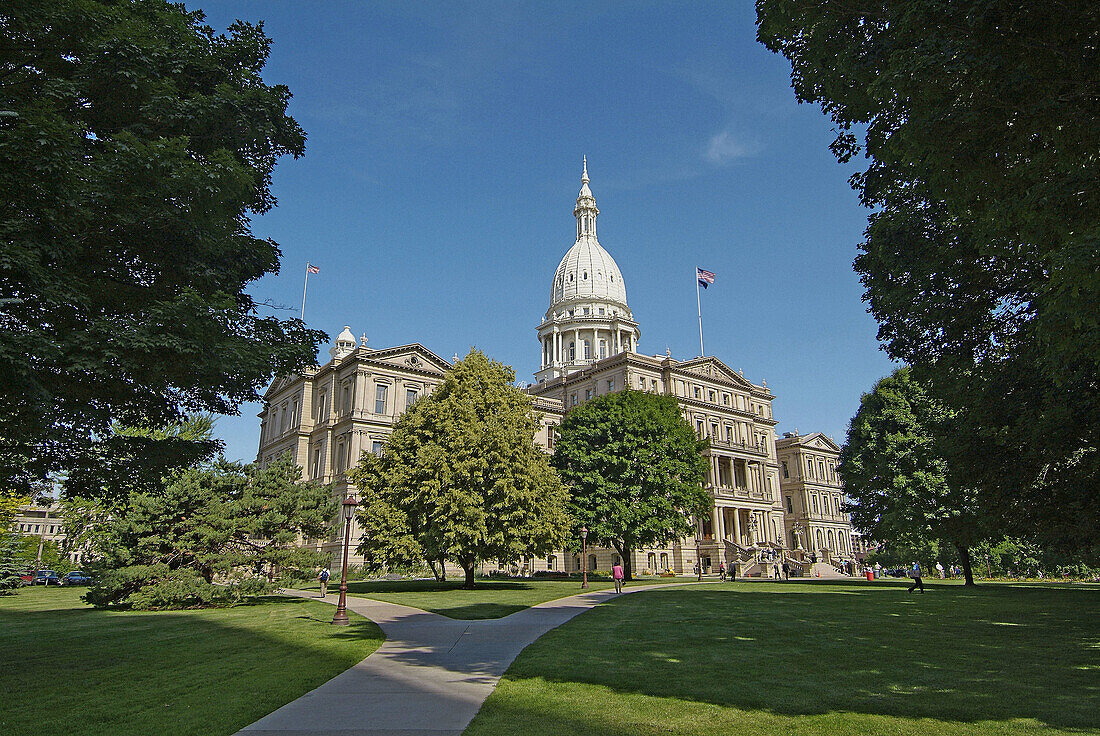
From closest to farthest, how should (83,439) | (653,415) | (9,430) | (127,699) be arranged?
(127,699) < (9,430) < (83,439) < (653,415)

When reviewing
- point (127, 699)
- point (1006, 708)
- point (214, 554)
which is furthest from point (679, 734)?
point (214, 554)

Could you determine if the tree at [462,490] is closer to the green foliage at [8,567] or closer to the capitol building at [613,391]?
the capitol building at [613,391]

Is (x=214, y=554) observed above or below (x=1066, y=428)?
below

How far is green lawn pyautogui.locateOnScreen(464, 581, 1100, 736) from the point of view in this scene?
25.3 feet

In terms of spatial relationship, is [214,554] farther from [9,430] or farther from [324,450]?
[324,450]

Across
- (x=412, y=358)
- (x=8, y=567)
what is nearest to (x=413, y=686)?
(x=8, y=567)

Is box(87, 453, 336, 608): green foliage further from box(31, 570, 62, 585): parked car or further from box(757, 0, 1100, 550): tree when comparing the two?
box(31, 570, 62, 585): parked car

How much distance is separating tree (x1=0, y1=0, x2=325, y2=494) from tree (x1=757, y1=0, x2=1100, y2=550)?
11.8 metres

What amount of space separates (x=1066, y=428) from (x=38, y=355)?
2221cm

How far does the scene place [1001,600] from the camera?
89.8ft

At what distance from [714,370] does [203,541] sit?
2679 inches

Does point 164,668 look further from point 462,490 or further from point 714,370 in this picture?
point 714,370

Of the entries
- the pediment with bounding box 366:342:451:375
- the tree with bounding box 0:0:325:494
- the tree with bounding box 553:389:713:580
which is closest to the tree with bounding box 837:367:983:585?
the tree with bounding box 553:389:713:580

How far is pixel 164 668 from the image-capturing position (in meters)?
12.7
